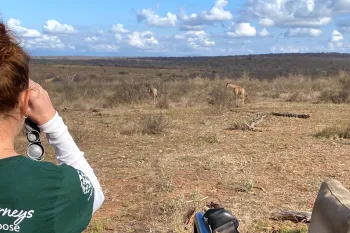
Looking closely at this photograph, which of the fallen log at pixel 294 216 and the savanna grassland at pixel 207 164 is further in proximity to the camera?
the savanna grassland at pixel 207 164

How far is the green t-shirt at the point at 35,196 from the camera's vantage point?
1116mm

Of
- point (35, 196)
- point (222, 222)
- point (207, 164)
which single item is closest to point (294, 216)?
point (207, 164)

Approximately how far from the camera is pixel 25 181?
1130mm

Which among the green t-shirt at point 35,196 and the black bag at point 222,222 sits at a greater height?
the green t-shirt at point 35,196

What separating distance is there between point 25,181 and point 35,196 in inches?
1.7

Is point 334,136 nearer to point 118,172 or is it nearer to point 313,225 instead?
point 118,172

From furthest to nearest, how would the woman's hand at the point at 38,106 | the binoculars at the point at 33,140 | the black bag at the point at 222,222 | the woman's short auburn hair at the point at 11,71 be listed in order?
the black bag at the point at 222,222, the binoculars at the point at 33,140, the woman's hand at the point at 38,106, the woman's short auburn hair at the point at 11,71

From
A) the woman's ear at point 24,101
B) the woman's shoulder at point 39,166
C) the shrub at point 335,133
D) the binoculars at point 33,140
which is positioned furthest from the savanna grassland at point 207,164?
the woman's shoulder at point 39,166

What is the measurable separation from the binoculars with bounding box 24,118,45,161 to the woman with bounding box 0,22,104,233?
13 cm

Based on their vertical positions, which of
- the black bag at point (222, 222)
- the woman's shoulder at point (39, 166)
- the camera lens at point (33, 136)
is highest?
the camera lens at point (33, 136)

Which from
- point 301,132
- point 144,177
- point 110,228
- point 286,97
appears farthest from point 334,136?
point 286,97

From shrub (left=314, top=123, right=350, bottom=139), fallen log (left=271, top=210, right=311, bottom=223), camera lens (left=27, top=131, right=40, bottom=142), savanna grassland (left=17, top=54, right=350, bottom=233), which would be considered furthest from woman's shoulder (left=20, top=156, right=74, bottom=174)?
shrub (left=314, top=123, right=350, bottom=139)

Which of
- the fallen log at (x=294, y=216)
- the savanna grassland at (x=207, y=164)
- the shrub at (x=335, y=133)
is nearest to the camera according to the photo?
the fallen log at (x=294, y=216)

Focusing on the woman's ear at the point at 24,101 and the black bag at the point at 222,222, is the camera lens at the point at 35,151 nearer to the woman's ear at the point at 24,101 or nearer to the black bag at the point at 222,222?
the woman's ear at the point at 24,101
